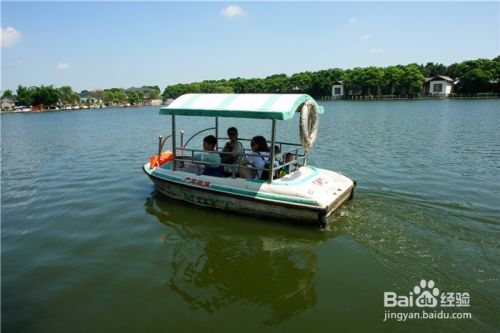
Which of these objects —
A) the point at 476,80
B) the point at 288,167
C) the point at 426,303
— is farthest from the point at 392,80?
the point at 426,303

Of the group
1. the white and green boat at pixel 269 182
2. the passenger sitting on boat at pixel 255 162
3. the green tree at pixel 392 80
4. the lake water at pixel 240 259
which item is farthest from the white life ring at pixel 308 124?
the green tree at pixel 392 80

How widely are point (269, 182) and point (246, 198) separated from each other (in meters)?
0.71

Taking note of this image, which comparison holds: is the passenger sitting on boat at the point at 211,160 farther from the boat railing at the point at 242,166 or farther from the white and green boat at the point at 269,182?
the white and green boat at the point at 269,182

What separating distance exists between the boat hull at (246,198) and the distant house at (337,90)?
347ft

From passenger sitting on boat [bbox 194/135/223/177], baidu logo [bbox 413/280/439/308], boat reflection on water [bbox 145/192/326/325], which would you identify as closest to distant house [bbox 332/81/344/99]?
passenger sitting on boat [bbox 194/135/223/177]

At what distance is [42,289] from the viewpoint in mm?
6875

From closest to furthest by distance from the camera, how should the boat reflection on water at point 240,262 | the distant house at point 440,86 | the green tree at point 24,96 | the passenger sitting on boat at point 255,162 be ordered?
the boat reflection on water at point 240,262
the passenger sitting on boat at point 255,162
the distant house at point 440,86
the green tree at point 24,96

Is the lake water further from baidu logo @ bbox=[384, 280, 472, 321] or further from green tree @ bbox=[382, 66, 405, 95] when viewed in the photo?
green tree @ bbox=[382, 66, 405, 95]

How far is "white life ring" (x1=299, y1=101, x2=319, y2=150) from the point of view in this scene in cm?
930

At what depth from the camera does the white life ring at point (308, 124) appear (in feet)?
30.5

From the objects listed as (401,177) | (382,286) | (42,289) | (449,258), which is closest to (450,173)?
(401,177)

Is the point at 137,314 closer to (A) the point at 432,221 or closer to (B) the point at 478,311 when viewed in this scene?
(B) the point at 478,311

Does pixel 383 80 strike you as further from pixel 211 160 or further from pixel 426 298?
pixel 426 298

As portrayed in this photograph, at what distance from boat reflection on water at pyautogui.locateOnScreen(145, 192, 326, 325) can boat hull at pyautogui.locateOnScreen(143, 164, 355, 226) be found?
0.27 meters
